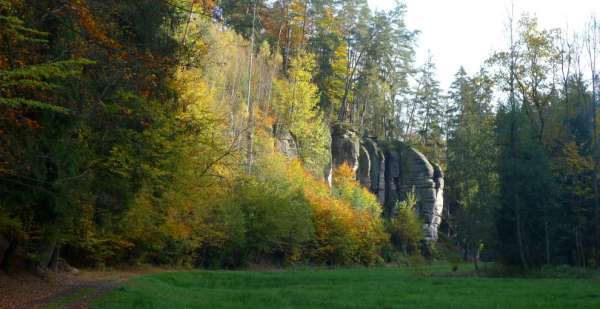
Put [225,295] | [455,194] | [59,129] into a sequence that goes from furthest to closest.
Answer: [455,194] → [225,295] → [59,129]

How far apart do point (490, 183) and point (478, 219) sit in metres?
3.02

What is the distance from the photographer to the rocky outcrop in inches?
2719

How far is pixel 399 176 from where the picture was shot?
71.9m

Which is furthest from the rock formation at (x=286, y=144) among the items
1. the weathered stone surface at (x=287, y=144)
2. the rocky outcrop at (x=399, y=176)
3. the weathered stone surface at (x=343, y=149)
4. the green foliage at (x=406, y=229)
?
the green foliage at (x=406, y=229)

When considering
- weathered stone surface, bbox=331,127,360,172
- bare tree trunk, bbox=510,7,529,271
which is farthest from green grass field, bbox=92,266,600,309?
weathered stone surface, bbox=331,127,360,172

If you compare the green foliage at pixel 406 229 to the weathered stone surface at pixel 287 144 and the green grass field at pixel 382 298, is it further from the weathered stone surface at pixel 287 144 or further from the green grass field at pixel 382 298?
the green grass field at pixel 382 298

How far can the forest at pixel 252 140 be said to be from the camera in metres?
13.9

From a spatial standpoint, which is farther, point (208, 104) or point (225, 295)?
point (208, 104)

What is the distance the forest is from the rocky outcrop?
9.13 ft

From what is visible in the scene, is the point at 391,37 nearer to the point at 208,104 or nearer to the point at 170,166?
the point at 208,104

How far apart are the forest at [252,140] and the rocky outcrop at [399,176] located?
2782mm

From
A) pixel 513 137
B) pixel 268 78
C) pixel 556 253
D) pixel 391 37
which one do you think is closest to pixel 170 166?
pixel 513 137

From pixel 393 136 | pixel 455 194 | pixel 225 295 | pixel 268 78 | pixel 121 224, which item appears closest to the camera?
pixel 225 295

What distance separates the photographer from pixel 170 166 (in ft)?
82.1
